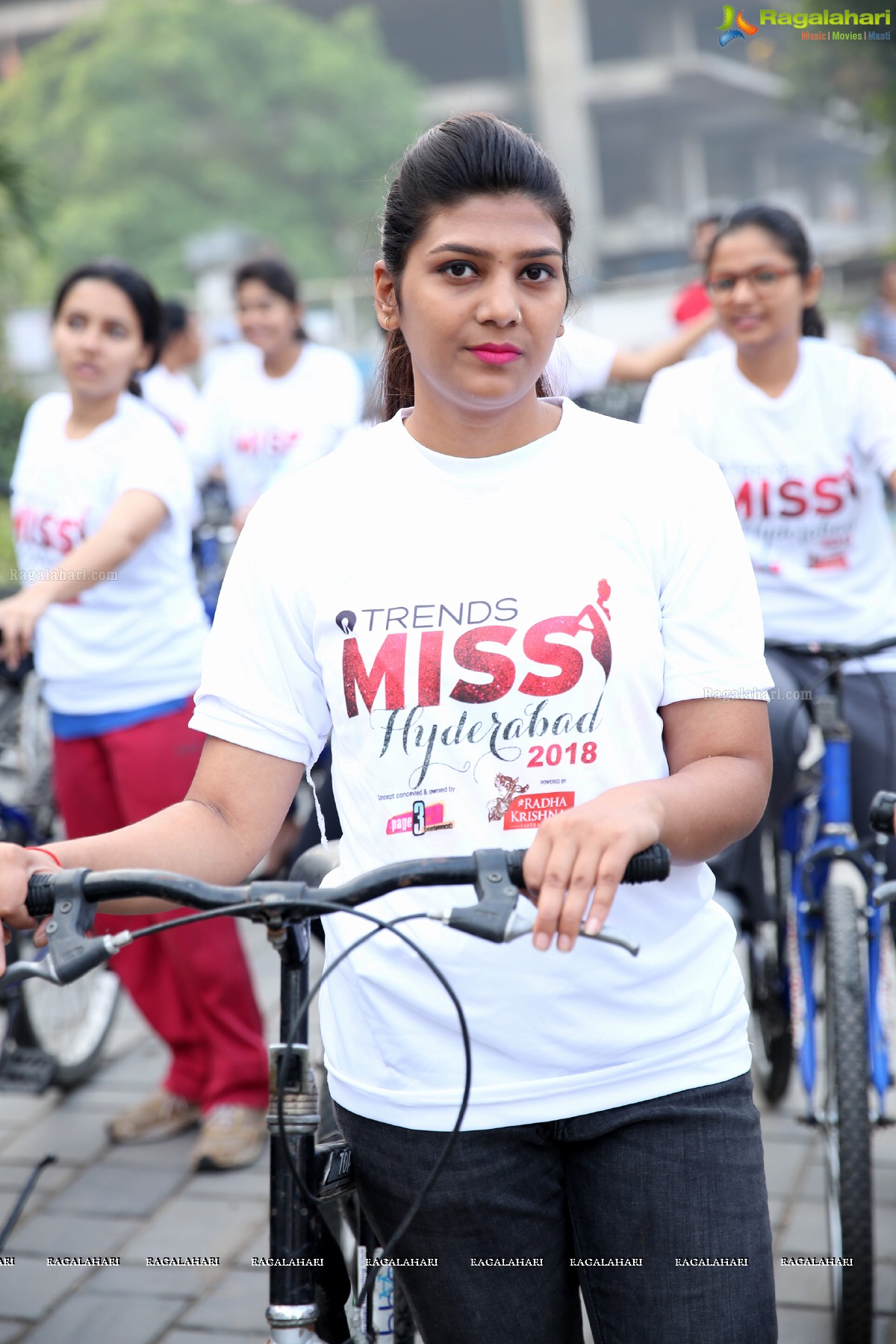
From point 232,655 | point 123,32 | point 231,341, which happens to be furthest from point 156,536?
point 123,32

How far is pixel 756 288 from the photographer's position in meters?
3.63

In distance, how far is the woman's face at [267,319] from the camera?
6.15 meters

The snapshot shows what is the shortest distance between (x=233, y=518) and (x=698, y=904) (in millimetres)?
4350

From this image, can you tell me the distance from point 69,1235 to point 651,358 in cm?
319

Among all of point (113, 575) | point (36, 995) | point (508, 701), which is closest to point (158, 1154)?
point (36, 995)

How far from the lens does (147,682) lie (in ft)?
12.8

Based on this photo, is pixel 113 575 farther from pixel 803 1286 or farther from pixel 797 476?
pixel 803 1286

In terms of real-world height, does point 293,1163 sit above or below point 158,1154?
above

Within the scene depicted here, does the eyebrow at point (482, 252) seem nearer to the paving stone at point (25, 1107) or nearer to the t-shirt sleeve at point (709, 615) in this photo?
the t-shirt sleeve at point (709, 615)

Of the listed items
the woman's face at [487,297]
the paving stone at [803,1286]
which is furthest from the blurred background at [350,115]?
the woman's face at [487,297]

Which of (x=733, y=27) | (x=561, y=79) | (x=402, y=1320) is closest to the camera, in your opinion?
(x=402, y=1320)

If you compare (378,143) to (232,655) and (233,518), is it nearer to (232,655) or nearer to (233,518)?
(233,518)

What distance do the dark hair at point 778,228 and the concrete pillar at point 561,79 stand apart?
61.1 metres

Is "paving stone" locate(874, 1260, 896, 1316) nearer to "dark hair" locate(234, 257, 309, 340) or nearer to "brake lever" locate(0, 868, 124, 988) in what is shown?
"brake lever" locate(0, 868, 124, 988)
